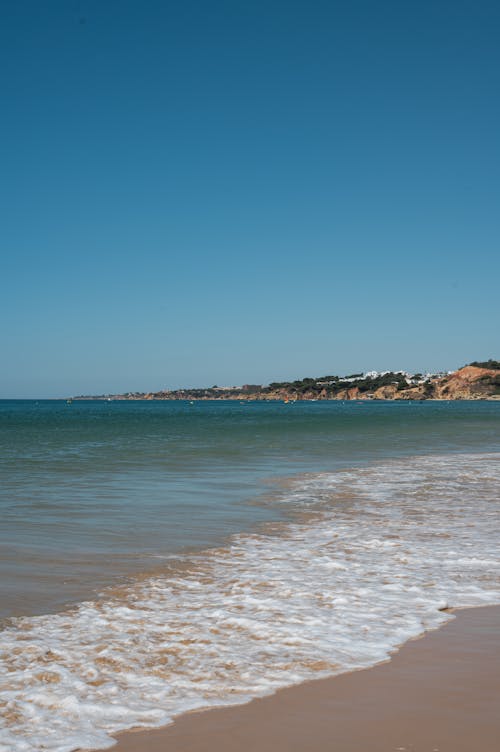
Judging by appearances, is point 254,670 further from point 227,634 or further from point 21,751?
point 21,751

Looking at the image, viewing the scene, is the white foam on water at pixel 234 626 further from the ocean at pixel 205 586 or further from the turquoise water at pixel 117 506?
the turquoise water at pixel 117 506

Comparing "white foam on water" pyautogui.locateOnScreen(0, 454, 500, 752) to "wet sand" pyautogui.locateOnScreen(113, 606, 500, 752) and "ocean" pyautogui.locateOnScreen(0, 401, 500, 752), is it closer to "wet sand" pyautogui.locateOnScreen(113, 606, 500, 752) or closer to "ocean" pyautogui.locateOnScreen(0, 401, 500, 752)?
"ocean" pyautogui.locateOnScreen(0, 401, 500, 752)

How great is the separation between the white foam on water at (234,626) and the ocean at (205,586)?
0.02 meters

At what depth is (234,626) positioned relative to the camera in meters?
6.25

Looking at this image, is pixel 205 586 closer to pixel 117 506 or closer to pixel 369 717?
pixel 369 717

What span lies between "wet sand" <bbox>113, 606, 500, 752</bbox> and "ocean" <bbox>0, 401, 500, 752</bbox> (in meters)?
0.21

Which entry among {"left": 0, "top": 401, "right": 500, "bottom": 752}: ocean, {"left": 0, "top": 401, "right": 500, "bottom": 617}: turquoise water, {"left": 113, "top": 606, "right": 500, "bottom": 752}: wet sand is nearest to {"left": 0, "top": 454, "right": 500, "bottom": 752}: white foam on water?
{"left": 0, "top": 401, "right": 500, "bottom": 752}: ocean

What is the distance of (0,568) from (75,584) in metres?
1.36

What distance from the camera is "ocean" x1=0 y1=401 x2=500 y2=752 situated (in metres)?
4.87

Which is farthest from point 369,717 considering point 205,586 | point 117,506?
point 117,506

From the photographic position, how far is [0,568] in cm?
864

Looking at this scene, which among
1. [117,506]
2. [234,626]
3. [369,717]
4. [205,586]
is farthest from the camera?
[117,506]

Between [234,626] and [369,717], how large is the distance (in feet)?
6.89

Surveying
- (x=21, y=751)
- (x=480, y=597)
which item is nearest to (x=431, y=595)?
(x=480, y=597)
